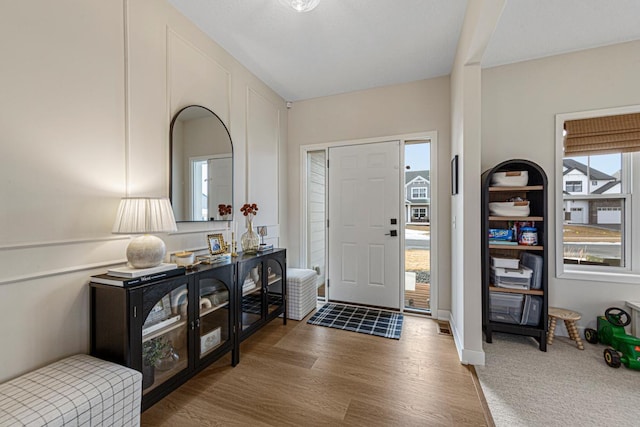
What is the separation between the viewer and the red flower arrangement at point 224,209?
2.44 metres

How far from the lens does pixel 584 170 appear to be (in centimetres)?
257

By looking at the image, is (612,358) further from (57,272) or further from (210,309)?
(57,272)

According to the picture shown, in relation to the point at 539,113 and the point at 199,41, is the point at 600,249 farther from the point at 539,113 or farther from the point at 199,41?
the point at 199,41

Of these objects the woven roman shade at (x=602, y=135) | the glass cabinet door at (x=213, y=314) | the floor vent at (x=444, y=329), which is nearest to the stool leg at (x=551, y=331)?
the floor vent at (x=444, y=329)

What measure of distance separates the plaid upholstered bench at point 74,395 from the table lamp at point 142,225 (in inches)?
21.2

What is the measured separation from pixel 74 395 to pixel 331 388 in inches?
54.1

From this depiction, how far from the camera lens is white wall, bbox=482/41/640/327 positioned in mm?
2332

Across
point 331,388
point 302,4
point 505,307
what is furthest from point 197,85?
point 505,307

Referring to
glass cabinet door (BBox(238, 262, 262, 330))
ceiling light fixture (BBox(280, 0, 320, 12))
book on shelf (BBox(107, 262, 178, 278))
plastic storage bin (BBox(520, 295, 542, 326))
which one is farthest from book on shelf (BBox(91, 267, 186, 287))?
plastic storage bin (BBox(520, 295, 542, 326))

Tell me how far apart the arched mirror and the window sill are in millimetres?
3280

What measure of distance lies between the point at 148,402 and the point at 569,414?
2.43 m

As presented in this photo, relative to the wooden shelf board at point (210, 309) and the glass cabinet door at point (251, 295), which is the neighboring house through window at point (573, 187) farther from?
the wooden shelf board at point (210, 309)

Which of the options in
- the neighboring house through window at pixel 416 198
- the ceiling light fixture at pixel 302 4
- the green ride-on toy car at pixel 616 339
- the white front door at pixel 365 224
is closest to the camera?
the ceiling light fixture at pixel 302 4

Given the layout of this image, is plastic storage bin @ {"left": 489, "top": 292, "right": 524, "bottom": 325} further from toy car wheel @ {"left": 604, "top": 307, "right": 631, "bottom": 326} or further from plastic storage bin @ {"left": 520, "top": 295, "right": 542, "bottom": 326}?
toy car wheel @ {"left": 604, "top": 307, "right": 631, "bottom": 326}
